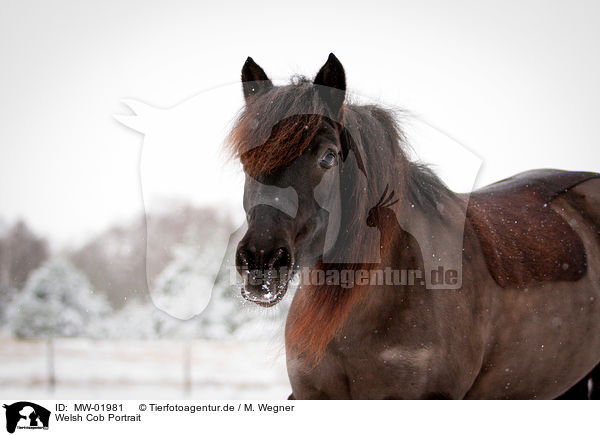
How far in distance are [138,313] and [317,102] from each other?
9.44 m

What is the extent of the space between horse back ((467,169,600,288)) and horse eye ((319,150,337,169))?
80 cm

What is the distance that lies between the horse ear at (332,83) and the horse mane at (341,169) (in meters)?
0.04

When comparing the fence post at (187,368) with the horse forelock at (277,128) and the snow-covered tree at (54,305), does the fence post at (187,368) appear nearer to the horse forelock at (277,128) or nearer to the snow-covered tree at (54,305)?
the snow-covered tree at (54,305)

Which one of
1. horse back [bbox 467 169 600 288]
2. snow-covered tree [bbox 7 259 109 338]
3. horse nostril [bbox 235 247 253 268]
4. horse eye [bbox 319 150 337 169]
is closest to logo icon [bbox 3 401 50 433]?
horse nostril [bbox 235 247 253 268]

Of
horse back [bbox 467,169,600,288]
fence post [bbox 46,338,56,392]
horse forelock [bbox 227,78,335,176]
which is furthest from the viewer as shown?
fence post [bbox 46,338,56,392]

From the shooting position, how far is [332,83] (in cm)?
175

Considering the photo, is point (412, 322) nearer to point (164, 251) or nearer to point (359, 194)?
point (359, 194)

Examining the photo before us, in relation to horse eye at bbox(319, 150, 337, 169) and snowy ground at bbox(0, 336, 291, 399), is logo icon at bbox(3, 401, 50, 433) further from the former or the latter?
snowy ground at bbox(0, 336, 291, 399)

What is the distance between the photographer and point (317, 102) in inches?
66.5

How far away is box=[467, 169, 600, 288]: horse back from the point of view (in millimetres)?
2082

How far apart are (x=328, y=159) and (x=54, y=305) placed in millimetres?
9830

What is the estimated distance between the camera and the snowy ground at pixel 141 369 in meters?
7.93

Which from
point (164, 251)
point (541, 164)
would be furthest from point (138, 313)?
point (541, 164)

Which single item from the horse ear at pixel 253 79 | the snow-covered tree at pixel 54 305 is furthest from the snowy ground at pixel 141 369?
the horse ear at pixel 253 79
